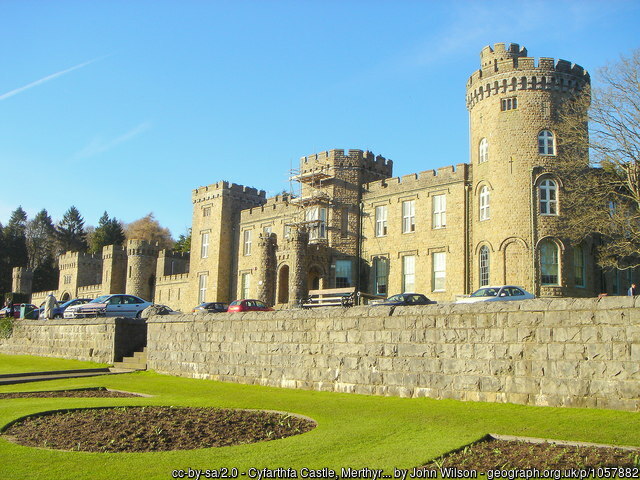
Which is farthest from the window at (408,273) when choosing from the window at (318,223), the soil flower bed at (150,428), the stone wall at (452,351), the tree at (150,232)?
the tree at (150,232)

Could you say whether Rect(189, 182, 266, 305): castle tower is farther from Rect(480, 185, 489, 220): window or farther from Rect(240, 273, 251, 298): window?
Rect(480, 185, 489, 220): window

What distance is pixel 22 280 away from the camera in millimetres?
84312

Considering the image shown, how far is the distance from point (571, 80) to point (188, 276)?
3603 centimetres

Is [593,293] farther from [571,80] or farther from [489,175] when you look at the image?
[571,80]

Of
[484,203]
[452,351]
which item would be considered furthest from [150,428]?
[484,203]

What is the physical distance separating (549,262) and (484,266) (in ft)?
11.5

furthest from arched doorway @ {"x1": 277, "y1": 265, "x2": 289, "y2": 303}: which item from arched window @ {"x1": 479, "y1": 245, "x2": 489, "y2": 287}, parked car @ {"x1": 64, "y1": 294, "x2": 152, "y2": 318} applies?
arched window @ {"x1": 479, "y1": 245, "x2": 489, "y2": 287}

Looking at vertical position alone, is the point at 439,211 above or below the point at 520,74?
below

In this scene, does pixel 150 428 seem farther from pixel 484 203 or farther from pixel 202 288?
pixel 202 288

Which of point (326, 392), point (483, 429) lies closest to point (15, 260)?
point (326, 392)

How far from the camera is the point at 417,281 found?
38.4 meters

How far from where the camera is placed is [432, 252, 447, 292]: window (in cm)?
3700

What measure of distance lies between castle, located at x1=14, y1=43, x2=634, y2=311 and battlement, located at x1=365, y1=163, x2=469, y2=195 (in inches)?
3.0

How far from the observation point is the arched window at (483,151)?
35.0 meters
